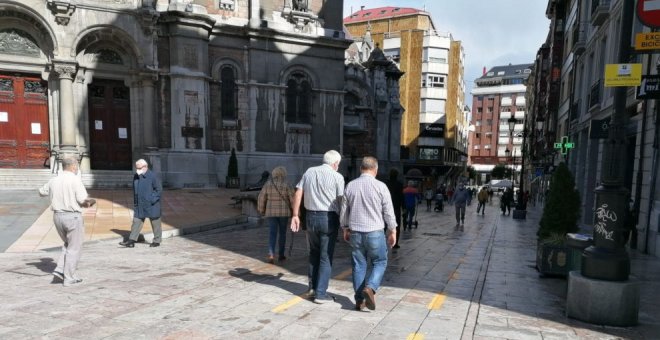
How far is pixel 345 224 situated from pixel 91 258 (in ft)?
16.0

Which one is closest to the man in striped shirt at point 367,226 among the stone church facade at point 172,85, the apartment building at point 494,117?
the stone church facade at point 172,85

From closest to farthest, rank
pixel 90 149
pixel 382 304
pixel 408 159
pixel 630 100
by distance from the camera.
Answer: pixel 382 304, pixel 630 100, pixel 90 149, pixel 408 159

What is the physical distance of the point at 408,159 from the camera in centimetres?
5025

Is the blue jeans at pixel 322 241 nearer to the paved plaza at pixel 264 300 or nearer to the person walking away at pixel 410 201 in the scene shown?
the paved plaza at pixel 264 300

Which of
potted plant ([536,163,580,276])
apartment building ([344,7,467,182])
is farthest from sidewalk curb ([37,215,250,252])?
apartment building ([344,7,467,182])

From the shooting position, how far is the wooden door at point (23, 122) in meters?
16.3

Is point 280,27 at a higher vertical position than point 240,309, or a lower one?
higher

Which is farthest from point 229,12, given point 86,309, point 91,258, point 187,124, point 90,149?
point 86,309

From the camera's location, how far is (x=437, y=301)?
16.6ft

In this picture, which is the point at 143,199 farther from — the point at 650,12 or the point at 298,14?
the point at 298,14

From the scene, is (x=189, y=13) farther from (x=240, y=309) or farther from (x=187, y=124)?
(x=240, y=309)

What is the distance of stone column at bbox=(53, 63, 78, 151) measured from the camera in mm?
16406

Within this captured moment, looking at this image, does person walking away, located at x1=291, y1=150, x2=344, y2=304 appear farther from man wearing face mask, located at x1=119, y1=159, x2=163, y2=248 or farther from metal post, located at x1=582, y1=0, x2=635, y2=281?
man wearing face mask, located at x1=119, y1=159, x2=163, y2=248

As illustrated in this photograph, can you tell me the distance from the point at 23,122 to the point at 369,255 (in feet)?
59.5
